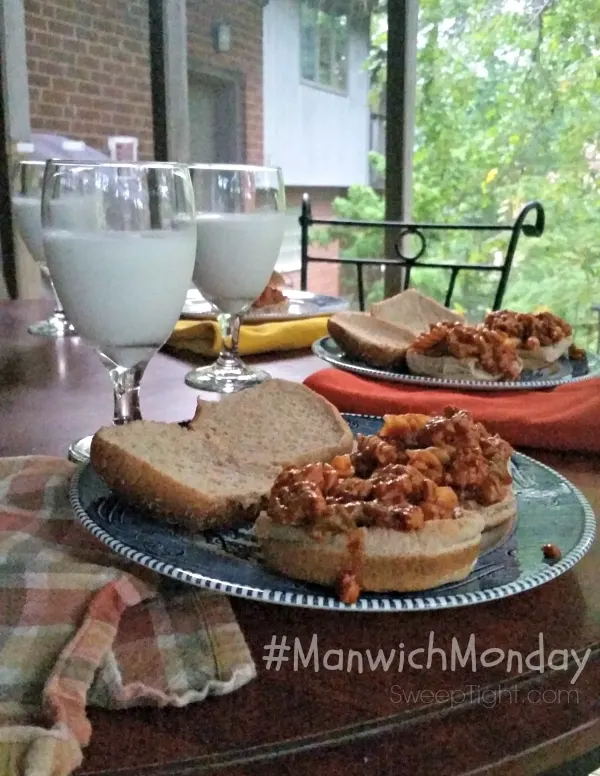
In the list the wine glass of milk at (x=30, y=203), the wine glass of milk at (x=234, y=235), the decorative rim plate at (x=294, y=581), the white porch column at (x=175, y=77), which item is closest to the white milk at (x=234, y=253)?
the wine glass of milk at (x=234, y=235)

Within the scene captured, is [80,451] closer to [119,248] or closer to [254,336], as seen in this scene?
[119,248]

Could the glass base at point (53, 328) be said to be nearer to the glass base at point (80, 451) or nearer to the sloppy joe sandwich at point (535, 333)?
the glass base at point (80, 451)

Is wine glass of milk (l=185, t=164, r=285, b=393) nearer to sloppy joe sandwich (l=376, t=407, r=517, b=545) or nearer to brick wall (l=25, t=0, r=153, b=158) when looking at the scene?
sloppy joe sandwich (l=376, t=407, r=517, b=545)

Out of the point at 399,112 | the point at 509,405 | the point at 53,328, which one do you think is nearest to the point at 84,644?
the point at 509,405

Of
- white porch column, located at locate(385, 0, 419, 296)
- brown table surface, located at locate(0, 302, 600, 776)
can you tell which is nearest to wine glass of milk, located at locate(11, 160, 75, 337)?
brown table surface, located at locate(0, 302, 600, 776)

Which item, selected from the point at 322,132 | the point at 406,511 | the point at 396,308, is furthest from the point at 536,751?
the point at 322,132

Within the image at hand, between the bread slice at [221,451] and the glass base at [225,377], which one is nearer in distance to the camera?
the bread slice at [221,451]
